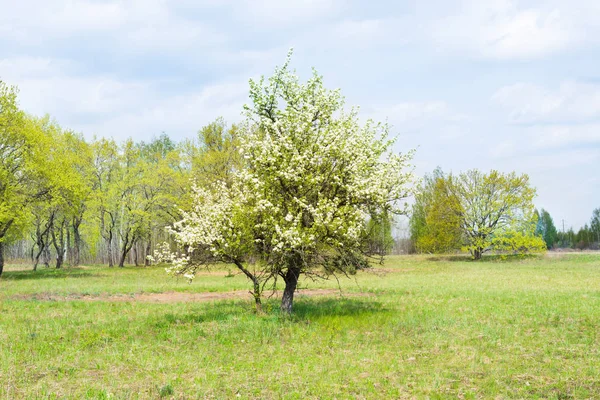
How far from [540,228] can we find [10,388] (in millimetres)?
155801

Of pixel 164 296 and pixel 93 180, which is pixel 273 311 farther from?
pixel 93 180

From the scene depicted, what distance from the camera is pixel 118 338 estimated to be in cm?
1503

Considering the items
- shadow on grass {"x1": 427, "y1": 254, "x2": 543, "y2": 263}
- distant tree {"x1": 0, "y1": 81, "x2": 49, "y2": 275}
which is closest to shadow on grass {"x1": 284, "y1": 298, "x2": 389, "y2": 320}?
distant tree {"x1": 0, "y1": 81, "x2": 49, "y2": 275}

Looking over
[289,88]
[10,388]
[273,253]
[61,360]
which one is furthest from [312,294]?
[10,388]

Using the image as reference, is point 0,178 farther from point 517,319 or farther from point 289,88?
point 517,319

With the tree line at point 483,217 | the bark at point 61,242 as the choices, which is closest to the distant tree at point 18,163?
the bark at point 61,242

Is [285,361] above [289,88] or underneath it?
underneath

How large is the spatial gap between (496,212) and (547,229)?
86570 mm

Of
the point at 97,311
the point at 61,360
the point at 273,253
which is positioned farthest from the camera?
the point at 97,311

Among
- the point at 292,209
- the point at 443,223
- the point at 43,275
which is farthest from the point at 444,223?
the point at 292,209

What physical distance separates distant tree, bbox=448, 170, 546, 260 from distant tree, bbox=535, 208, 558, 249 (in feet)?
243

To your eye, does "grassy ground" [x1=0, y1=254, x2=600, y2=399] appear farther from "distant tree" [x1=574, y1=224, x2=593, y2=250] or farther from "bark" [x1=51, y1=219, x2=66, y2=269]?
"distant tree" [x1=574, y1=224, x2=593, y2=250]

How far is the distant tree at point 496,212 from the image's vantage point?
6694 cm

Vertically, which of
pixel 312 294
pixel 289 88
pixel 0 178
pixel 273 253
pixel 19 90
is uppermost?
pixel 19 90
